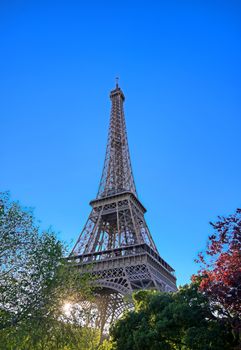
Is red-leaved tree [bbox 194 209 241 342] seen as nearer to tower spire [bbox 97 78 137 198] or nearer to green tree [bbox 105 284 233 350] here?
green tree [bbox 105 284 233 350]

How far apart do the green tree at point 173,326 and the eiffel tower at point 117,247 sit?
8548 millimetres

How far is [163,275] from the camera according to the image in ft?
128

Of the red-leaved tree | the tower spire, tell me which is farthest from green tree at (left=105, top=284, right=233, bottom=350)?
the tower spire

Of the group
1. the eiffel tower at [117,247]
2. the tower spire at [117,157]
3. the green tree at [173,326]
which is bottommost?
the green tree at [173,326]

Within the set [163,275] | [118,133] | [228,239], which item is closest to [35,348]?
[228,239]

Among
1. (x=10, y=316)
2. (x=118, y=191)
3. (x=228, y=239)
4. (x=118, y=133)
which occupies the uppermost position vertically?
(x=118, y=133)

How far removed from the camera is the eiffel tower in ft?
112

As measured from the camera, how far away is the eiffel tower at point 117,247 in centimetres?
3400

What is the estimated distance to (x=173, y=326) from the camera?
17.1 meters

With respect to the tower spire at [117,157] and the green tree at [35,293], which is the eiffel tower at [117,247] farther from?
the green tree at [35,293]

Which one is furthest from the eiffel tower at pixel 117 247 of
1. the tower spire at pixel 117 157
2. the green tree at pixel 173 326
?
the green tree at pixel 173 326

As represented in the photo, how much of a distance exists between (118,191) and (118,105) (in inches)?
825

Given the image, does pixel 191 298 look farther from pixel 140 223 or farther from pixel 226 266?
pixel 140 223

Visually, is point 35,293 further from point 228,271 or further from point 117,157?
point 117,157
